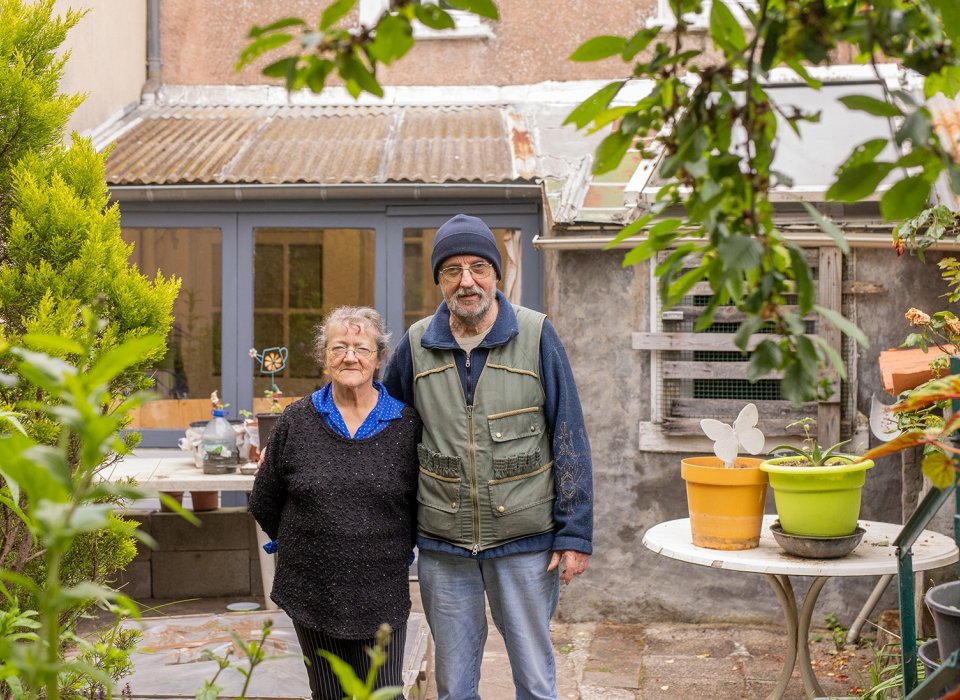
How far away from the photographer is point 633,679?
495 cm

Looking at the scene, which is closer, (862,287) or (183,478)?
(862,287)

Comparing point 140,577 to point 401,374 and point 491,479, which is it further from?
point 491,479

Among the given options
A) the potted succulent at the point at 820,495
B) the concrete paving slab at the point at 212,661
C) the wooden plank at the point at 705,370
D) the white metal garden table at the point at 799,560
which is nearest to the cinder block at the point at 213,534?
the concrete paving slab at the point at 212,661

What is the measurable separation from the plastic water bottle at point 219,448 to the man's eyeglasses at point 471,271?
3.02m

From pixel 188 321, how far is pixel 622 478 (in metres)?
3.51

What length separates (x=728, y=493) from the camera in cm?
365

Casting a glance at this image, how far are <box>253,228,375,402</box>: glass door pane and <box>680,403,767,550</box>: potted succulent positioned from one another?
3.93 meters

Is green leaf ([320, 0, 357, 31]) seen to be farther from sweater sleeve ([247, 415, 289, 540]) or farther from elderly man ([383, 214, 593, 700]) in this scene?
sweater sleeve ([247, 415, 289, 540])

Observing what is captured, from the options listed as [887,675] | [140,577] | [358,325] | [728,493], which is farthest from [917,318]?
[140,577]

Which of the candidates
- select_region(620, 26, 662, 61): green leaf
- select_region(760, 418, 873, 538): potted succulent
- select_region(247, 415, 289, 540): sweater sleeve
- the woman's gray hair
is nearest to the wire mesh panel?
select_region(760, 418, 873, 538): potted succulent

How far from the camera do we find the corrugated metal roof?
692 cm

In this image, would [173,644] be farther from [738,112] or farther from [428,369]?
[738,112]

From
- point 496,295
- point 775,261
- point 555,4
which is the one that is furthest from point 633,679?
point 555,4

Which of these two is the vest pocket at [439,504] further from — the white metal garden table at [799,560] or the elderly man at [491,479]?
the white metal garden table at [799,560]
